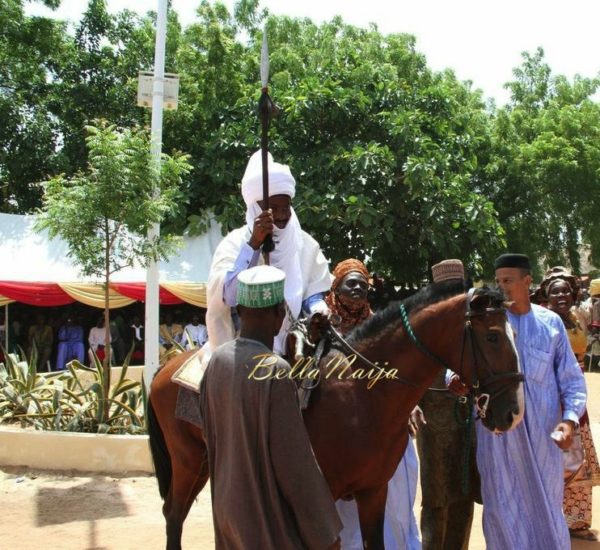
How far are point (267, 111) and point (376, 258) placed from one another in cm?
1347

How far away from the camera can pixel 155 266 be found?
942 cm

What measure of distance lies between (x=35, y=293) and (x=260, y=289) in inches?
535

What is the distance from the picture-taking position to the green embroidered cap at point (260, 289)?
9.92 ft

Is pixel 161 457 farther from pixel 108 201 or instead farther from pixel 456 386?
pixel 108 201

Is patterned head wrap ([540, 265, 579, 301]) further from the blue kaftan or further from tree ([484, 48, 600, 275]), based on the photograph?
tree ([484, 48, 600, 275])

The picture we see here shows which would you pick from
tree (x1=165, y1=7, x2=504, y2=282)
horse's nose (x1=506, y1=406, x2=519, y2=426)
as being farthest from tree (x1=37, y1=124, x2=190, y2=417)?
tree (x1=165, y1=7, x2=504, y2=282)

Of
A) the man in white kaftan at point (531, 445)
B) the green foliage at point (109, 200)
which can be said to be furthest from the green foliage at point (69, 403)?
the man in white kaftan at point (531, 445)

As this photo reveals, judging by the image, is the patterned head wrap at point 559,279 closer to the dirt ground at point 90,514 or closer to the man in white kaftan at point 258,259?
the dirt ground at point 90,514

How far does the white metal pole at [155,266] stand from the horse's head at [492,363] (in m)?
6.07

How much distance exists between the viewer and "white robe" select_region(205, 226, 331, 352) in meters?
4.45

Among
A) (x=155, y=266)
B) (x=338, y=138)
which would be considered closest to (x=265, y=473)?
(x=155, y=266)

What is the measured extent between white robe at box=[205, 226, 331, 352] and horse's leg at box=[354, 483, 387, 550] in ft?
3.25

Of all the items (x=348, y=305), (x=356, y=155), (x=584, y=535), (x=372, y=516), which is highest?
(x=356, y=155)

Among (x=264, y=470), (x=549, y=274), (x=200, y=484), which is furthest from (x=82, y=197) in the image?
(x=264, y=470)
